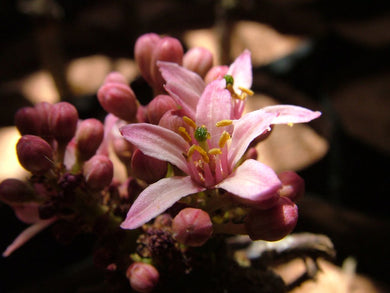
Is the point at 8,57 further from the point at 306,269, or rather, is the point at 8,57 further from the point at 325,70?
the point at 306,269

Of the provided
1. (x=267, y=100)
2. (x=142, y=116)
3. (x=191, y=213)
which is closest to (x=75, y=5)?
(x=267, y=100)

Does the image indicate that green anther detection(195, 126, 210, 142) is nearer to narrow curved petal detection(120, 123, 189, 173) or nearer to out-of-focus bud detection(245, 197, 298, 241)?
narrow curved petal detection(120, 123, 189, 173)

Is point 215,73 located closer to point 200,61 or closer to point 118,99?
point 200,61

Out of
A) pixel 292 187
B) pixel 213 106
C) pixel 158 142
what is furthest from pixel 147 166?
pixel 292 187

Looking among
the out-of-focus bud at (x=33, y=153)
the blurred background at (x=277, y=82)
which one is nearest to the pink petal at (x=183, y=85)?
the out-of-focus bud at (x=33, y=153)

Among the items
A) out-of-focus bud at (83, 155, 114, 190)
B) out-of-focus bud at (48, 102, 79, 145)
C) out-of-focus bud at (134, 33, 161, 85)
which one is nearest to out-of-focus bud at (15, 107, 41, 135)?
out-of-focus bud at (48, 102, 79, 145)
